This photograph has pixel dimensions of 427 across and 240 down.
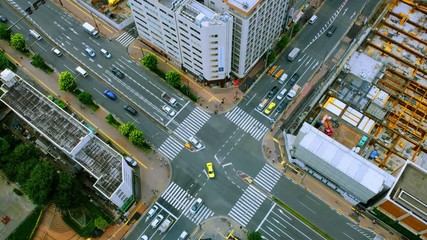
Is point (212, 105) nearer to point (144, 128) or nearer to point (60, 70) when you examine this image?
point (144, 128)

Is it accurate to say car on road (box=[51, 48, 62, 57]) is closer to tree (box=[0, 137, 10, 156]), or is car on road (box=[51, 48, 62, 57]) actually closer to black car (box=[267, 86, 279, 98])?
tree (box=[0, 137, 10, 156])

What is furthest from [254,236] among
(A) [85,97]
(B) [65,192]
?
(A) [85,97]

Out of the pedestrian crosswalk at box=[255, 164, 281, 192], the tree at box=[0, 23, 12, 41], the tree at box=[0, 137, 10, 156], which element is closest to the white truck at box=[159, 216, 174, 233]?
the pedestrian crosswalk at box=[255, 164, 281, 192]

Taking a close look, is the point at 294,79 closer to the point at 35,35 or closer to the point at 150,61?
the point at 150,61

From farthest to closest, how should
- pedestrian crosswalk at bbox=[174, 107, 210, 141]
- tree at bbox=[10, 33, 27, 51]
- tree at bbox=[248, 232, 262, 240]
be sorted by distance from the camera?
tree at bbox=[10, 33, 27, 51] → pedestrian crosswalk at bbox=[174, 107, 210, 141] → tree at bbox=[248, 232, 262, 240]

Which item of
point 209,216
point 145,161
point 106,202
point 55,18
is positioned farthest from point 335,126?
point 55,18

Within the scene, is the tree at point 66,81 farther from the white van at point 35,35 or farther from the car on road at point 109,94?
the white van at point 35,35
